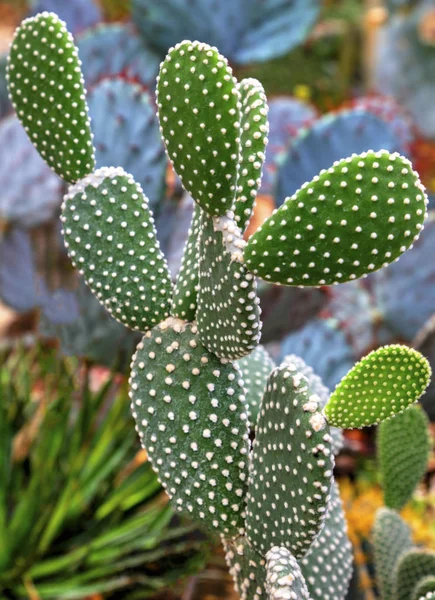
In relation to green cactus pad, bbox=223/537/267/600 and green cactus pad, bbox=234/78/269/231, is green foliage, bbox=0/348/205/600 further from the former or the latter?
green cactus pad, bbox=234/78/269/231

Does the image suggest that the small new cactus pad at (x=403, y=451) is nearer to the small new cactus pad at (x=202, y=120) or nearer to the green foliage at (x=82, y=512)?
the green foliage at (x=82, y=512)

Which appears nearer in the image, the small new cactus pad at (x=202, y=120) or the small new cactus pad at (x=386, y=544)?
the small new cactus pad at (x=202, y=120)

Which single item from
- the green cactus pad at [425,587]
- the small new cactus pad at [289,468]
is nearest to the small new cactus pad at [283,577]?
the small new cactus pad at [289,468]

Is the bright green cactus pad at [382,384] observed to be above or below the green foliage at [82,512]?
above

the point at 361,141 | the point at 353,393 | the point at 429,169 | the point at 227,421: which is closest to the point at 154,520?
the point at 227,421

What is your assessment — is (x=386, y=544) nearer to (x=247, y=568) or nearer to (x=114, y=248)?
(x=247, y=568)

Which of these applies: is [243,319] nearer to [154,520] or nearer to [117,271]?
[117,271]
